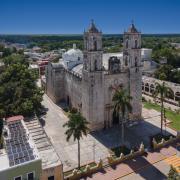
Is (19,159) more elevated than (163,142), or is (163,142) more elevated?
(19,159)

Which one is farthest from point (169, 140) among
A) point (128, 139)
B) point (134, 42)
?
point (134, 42)

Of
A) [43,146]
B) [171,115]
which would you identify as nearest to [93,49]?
[43,146]

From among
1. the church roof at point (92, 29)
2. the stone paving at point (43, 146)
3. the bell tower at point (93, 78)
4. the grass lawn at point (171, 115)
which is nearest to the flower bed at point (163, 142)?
the grass lawn at point (171, 115)

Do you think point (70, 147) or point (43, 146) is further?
point (70, 147)

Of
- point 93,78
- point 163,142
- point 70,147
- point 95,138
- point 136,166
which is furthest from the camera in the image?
point 93,78

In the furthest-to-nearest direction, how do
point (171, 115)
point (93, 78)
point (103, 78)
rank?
point (171, 115), point (103, 78), point (93, 78)

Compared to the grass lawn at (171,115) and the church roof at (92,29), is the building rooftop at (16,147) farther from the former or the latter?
the grass lawn at (171,115)

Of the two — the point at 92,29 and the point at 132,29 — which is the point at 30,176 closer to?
the point at 92,29
